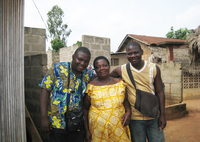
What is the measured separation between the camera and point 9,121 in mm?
1918

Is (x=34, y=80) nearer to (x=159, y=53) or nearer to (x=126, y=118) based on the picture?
(x=126, y=118)

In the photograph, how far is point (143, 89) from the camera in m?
2.09

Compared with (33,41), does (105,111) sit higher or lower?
lower

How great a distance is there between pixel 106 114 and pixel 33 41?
12.5 feet

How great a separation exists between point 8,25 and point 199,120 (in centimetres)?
603

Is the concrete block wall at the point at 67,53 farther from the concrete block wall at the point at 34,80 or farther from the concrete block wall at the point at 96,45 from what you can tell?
the concrete block wall at the point at 34,80

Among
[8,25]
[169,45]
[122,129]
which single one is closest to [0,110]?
[8,25]

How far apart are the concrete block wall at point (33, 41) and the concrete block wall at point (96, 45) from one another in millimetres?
1286

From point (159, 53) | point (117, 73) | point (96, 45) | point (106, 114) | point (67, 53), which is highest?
point (159, 53)

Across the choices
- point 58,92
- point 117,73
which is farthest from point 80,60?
point 117,73

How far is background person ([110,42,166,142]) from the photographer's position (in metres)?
2.09

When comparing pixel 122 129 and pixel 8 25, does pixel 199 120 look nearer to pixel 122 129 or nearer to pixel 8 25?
pixel 122 129

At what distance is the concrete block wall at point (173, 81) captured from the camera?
317 inches

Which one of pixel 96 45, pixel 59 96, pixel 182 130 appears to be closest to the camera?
pixel 59 96
